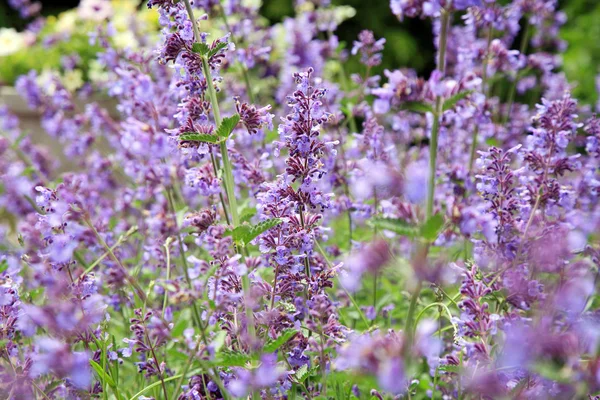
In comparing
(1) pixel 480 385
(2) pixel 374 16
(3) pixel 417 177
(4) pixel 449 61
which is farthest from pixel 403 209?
(2) pixel 374 16

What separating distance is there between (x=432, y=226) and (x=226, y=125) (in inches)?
27.8

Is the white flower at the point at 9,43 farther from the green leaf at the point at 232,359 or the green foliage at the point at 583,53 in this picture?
the green leaf at the point at 232,359

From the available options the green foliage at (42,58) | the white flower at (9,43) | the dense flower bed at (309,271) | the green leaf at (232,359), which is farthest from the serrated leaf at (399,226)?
the white flower at (9,43)

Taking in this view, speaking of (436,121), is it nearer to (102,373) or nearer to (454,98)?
(454,98)

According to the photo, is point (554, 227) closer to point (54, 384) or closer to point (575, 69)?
point (54, 384)

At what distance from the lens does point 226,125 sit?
72.5 inches

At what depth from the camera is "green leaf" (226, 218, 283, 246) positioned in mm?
1722

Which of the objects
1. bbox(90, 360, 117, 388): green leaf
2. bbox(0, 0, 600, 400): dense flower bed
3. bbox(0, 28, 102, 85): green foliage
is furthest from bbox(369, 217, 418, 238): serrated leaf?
bbox(0, 28, 102, 85): green foliage

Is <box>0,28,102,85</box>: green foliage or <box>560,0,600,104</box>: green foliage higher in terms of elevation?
<box>0,28,102,85</box>: green foliage

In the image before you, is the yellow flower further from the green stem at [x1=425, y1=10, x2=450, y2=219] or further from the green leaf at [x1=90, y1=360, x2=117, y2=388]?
the green stem at [x1=425, y1=10, x2=450, y2=219]

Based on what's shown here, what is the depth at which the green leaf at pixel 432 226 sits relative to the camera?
1431mm

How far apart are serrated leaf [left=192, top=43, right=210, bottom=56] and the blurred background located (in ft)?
20.7

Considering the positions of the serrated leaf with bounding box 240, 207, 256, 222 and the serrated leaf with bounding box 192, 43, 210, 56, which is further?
the serrated leaf with bounding box 240, 207, 256, 222

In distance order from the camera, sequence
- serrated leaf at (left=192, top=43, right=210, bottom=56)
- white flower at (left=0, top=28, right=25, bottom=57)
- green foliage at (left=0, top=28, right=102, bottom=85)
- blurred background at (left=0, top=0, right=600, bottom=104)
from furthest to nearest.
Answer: white flower at (left=0, top=28, right=25, bottom=57) < green foliage at (left=0, top=28, right=102, bottom=85) < blurred background at (left=0, top=0, right=600, bottom=104) < serrated leaf at (left=192, top=43, right=210, bottom=56)
